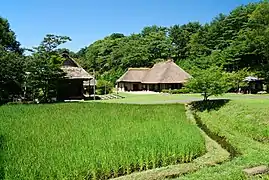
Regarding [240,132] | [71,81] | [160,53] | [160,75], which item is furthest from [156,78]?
[240,132]

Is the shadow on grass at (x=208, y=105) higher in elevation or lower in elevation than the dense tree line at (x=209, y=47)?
lower

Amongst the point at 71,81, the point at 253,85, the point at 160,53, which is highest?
the point at 160,53

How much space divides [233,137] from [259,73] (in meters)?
24.1

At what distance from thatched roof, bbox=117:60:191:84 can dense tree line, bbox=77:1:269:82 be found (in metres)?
2.65

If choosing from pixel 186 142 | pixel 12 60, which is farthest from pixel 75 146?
pixel 12 60

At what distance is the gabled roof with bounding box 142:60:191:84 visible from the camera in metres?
39.4

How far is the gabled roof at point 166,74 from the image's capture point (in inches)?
1551

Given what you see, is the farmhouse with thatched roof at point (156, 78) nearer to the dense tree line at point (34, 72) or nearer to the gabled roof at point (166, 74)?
the gabled roof at point (166, 74)

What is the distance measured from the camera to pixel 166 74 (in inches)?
1583

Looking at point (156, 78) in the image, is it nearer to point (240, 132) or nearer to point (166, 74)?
point (166, 74)

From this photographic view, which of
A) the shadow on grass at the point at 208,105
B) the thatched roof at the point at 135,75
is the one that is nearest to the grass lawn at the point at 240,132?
the shadow on grass at the point at 208,105

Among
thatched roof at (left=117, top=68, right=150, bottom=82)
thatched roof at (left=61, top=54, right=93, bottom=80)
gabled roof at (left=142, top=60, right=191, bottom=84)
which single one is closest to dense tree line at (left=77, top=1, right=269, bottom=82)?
gabled roof at (left=142, top=60, right=191, bottom=84)

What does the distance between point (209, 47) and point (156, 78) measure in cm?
1161

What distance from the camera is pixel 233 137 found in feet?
43.7
